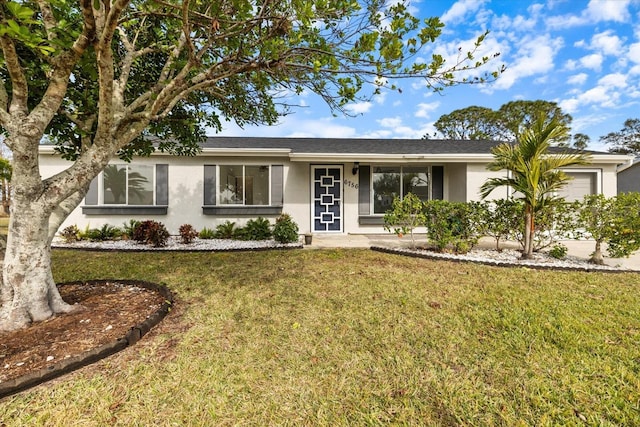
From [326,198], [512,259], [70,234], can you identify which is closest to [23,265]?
[70,234]

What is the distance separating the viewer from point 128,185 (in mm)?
8508

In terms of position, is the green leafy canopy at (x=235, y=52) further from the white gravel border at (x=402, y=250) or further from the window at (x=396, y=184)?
the window at (x=396, y=184)

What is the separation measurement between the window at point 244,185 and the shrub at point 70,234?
4.12 metres

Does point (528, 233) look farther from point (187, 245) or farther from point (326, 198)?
point (187, 245)

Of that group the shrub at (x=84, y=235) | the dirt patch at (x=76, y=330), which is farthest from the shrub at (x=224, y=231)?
the dirt patch at (x=76, y=330)

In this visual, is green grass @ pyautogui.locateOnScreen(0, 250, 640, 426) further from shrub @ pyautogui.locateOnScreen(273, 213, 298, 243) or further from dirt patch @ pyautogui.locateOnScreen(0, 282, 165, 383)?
shrub @ pyautogui.locateOnScreen(273, 213, 298, 243)

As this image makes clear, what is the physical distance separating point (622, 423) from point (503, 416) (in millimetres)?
697

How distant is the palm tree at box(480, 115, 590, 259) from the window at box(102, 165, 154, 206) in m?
9.74

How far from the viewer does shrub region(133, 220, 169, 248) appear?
23.3 ft

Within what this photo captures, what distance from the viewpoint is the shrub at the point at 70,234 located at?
7691 millimetres

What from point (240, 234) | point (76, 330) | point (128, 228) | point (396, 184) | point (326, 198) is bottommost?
point (76, 330)

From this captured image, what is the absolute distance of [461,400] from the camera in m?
1.86

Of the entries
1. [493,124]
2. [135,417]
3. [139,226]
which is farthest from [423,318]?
[493,124]

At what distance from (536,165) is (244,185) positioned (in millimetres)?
7611
